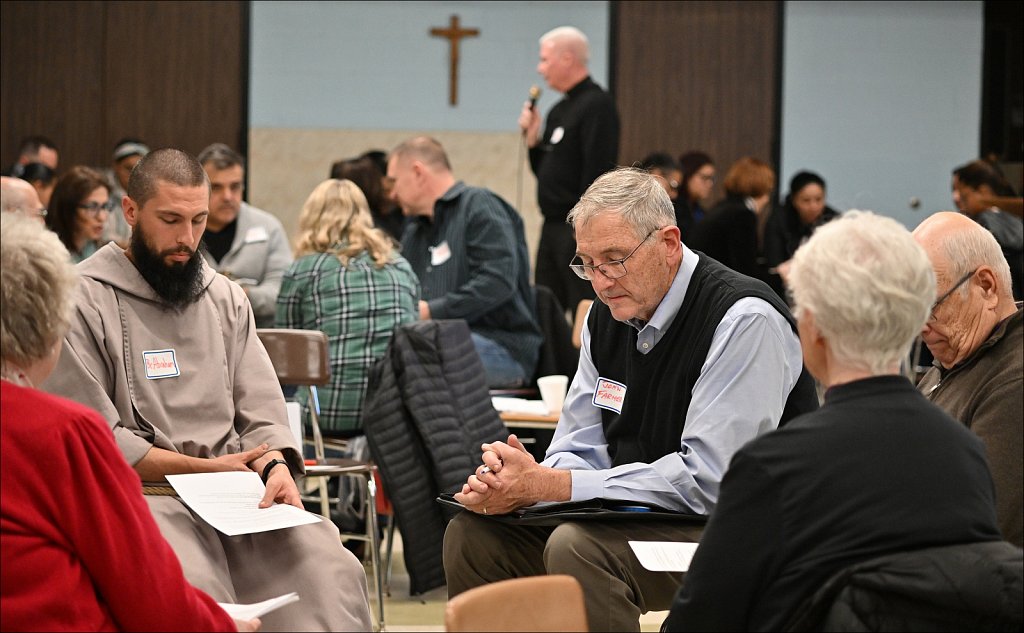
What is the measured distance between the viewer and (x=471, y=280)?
5320 millimetres

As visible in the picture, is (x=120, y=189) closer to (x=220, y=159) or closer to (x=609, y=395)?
(x=220, y=159)

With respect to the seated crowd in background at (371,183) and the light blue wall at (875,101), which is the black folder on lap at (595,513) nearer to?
the seated crowd in background at (371,183)

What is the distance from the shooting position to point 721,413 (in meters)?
2.55

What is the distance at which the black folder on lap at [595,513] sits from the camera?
2.54 metres

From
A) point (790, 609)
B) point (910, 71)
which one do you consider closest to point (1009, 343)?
point (790, 609)

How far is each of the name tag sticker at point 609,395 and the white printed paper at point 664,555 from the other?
0.55 meters

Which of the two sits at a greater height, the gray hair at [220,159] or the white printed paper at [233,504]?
A: the gray hair at [220,159]

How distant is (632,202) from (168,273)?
44.5 inches

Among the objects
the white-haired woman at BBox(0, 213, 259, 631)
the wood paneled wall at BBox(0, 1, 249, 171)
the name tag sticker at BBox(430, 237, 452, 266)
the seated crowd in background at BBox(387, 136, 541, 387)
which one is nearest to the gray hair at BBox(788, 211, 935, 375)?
the white-haired woman at BBox(0, 213, 259, 631)

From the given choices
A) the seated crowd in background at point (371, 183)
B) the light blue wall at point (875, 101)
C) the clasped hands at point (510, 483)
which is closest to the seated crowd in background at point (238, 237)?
the seated crowd in background at point (371, 183)

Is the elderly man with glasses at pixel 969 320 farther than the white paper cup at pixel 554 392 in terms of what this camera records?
No

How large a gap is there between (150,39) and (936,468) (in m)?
9.18

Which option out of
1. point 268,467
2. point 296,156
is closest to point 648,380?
point 268,467

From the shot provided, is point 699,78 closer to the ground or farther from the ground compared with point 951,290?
farther from the ground
